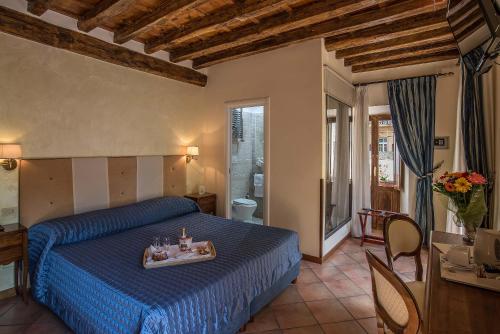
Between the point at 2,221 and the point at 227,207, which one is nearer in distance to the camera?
the point at 2,221

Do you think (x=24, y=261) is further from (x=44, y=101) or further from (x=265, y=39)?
(x=265, y=39)

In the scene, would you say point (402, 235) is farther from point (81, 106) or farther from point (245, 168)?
point (81, 106)

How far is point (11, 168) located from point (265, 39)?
3005 mm

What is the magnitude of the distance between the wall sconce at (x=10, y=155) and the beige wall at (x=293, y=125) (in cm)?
262

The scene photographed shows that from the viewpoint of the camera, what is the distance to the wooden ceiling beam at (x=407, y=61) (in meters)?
3.56

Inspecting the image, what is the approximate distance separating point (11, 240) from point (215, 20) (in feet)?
8.94

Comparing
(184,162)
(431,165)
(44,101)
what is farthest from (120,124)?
(431,165)

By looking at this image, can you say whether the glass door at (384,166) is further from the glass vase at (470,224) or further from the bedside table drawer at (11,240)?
the bedside table drawer at (11,240)

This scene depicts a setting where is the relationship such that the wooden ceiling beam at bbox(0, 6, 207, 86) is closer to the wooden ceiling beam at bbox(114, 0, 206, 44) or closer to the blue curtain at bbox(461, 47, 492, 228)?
the wooden ceiling beam at bbox(114, 0, 206, 44)

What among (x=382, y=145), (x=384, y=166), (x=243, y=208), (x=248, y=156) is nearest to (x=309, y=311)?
(x=243, y=208)

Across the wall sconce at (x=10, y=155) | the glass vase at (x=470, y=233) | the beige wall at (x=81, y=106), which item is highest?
the beige wall at (x=81, y=106)

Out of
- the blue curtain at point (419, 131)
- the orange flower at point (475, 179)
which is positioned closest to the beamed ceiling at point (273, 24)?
the blue curtain at point (419, 131)

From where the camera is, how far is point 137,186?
354 cm

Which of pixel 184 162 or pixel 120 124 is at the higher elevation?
pixel 120 124
